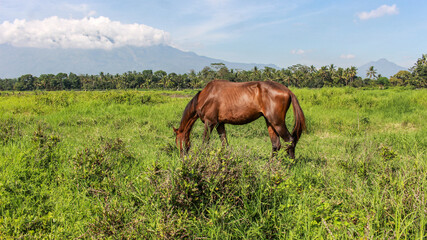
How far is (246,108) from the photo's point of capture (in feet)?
15.1

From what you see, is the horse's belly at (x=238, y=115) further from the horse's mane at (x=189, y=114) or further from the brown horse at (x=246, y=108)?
the horse's mane at (x=189, y=114)

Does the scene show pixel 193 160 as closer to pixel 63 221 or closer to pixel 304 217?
pixel 304 217

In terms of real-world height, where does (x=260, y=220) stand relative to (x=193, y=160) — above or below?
below

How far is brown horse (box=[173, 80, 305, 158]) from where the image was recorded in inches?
171

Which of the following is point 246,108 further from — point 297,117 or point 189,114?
point 189,114

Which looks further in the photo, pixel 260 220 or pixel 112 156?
pixel 112 156

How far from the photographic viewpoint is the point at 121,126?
26.6ft

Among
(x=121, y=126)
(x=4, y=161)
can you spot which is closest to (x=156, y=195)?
(x=4, y=161)

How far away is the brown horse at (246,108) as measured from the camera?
4.34 m

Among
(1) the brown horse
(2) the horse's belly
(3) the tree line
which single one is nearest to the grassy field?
(1) the brown horse

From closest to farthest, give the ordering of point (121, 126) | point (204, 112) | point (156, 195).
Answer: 1. point (156, 195)
2. point (204, 112)
3. point (121, 126)

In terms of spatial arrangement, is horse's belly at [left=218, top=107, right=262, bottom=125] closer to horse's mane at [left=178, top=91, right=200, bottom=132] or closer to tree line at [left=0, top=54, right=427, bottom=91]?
horse's mane at [left=178, top=91, right=200, bottom=132]

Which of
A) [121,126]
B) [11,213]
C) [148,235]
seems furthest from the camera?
[121,126]

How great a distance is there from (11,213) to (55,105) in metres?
10.2
